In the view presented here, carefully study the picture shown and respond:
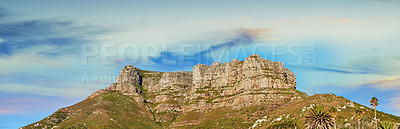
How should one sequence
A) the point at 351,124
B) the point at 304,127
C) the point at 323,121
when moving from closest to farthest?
1. the point at 323,121
2. the point at 351,124
3. the point at 304,127

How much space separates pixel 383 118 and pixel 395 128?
48.8ft

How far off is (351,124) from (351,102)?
33.3 m

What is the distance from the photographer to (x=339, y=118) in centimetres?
17750

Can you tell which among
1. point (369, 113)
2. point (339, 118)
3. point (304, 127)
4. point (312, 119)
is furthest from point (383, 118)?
point (312, 119)

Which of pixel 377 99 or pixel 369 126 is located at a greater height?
pixel 377 99

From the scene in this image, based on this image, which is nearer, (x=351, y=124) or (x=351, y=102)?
(x=351, y=124)

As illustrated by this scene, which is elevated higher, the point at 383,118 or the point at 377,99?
the point at 377,99

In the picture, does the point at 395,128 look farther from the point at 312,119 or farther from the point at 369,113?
the point at 312,119

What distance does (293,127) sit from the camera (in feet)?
654

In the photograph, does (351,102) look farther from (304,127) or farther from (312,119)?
(312,119)

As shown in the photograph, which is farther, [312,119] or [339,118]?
[339,118]

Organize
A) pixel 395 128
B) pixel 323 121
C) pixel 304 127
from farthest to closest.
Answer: pixel 304 127 → pixel 395 128 → pixel 323 121

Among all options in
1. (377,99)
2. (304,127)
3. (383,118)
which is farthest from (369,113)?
(304,127)

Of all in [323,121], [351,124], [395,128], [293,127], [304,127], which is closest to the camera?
[323,121]
